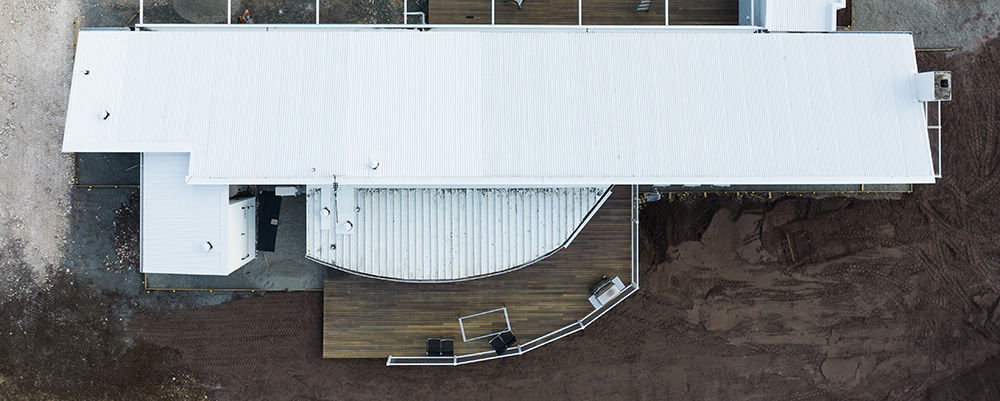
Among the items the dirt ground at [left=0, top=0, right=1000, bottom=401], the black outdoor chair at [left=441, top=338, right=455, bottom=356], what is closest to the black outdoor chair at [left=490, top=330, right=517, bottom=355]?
the dirt ground at [left=0, top=0, right=1000, bottom=401]

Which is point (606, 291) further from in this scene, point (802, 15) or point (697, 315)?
point (802, 15)

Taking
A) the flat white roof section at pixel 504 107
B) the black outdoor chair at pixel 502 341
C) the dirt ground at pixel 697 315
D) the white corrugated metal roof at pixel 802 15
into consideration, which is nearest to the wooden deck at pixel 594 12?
the white corrugated metal roof at pixel 802 15

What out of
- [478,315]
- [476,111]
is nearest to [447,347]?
[478,315]

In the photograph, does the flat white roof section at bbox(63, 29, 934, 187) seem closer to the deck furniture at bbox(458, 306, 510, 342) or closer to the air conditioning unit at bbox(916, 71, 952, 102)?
the air conditioning unit at bbox(916, 71, 952, 102)

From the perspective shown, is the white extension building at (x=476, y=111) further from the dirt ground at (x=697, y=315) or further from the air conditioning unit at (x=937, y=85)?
the dirt ground at (x=697, y=315)

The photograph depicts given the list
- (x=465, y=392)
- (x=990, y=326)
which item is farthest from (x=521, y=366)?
(x=990, y=326)
